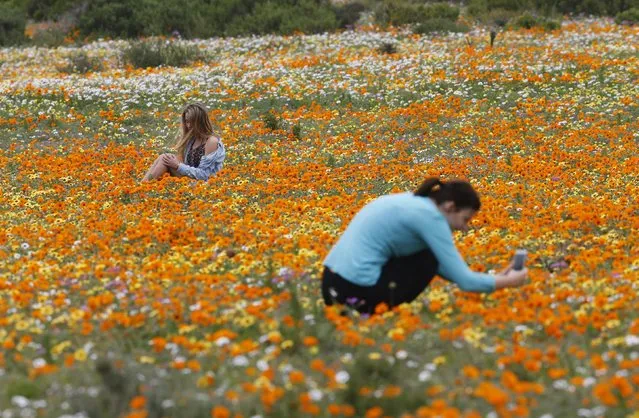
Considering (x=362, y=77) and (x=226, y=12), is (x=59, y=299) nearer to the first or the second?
(x=362, y=77)

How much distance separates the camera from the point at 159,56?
76.5ft

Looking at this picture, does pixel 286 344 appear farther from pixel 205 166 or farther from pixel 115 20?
pixel 115 20

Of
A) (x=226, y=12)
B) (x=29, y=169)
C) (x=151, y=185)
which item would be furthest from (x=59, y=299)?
(x=226, y=12)

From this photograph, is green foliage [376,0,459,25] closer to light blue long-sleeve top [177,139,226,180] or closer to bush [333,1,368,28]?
bush [333,1,368,28]

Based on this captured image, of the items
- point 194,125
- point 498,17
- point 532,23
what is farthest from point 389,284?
point 498,17

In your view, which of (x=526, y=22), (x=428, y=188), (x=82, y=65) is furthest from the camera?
(x=526, y=22)

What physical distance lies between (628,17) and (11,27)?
20.0 m

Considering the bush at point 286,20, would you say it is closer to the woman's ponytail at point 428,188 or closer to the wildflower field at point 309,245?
the wildflower field at point 309,245

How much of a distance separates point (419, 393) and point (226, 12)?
26779 mm

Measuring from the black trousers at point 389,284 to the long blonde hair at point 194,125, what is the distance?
630 centimetres

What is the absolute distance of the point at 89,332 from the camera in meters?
5.21

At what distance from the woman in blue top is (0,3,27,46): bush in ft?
86.6

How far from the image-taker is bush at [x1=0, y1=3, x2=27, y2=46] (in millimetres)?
29766

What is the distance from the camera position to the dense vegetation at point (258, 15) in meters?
27.2
